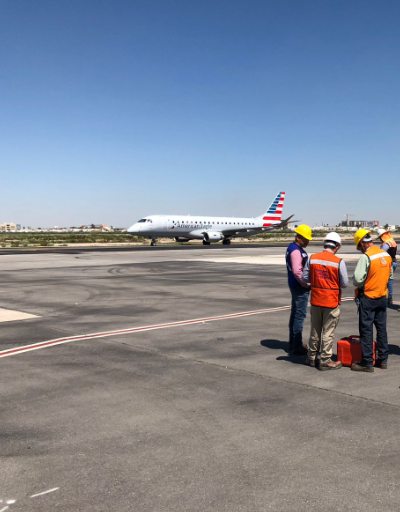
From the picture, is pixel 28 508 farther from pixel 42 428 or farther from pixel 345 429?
pixel 345 429

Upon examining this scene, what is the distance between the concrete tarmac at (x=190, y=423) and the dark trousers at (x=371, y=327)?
0.29m

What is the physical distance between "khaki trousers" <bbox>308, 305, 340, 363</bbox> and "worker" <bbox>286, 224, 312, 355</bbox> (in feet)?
1.99

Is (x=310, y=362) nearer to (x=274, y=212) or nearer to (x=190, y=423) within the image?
(x=190, y=423)

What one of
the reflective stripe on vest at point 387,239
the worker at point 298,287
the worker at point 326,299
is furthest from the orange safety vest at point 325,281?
the reflective stripe on vest at point 387,239

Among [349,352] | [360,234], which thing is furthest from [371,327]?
[360,234]

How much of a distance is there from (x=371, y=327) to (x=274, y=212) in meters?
65.9

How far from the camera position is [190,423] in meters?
5.53

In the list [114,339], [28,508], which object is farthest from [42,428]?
[114,339]

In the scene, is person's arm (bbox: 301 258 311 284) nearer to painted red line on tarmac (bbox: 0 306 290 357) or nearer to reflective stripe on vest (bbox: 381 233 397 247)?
painted red line on tarmac (bbox: 0 306 290 357)

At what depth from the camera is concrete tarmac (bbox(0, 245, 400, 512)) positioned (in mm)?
4074

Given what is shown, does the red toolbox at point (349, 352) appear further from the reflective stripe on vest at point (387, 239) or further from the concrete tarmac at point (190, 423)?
the reflective stripe on vest at point (387, 239)

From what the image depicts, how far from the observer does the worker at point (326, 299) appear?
7754 millimetres

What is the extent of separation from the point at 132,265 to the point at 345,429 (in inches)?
965

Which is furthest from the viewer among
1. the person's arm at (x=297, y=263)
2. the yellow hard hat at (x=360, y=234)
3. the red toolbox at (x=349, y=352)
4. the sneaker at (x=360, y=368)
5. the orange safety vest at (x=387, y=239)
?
the orange safety vest at (x=387, y=239)
